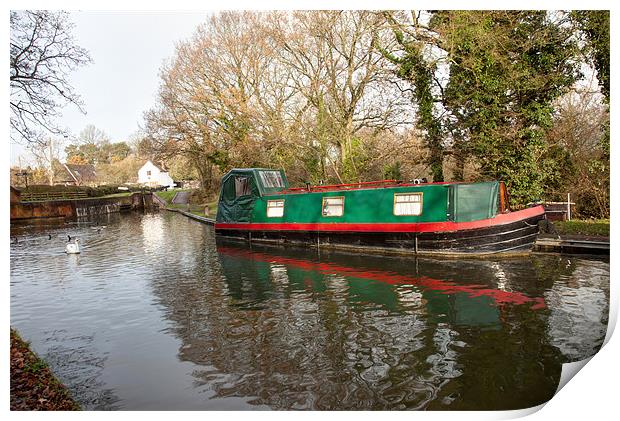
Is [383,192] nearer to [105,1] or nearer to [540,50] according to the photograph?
[540,50]

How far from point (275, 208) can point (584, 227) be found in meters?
8.58

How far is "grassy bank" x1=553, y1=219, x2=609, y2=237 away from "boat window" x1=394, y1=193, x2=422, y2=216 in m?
3.26

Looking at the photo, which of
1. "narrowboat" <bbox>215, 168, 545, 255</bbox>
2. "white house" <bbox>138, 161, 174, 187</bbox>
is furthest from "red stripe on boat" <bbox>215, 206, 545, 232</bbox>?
"white house" <bbox>138, 161, 174, 187</bbox>

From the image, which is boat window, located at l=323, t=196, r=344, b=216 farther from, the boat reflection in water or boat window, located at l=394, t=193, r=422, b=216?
the boat reflection in water

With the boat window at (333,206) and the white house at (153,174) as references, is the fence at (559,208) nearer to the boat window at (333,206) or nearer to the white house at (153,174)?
the boat window at (333,206)

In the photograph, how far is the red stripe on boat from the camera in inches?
416

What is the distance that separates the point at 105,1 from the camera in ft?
19.0

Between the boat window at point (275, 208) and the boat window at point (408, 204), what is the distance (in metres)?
4.09

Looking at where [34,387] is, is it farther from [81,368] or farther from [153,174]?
[153,174]

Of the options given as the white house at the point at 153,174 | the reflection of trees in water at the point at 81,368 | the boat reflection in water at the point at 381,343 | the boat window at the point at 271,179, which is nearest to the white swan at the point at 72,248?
the boat window at the point at 271,179

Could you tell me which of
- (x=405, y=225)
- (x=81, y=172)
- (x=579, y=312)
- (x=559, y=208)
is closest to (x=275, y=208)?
(x=405, y=225)

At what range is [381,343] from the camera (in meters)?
5.81

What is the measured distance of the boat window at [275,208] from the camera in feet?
47.4
